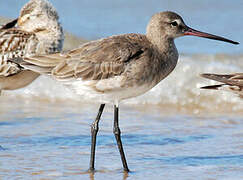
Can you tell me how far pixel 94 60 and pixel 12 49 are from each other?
197 centimetres

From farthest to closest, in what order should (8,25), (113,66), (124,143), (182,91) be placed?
(182,91)
(8,25)
(124,143)
(113,66)

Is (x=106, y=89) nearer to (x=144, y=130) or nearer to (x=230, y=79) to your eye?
(x=230, y=79)

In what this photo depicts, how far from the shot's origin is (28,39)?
8336mm

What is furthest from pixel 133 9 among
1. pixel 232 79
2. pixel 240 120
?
pixel 232 79

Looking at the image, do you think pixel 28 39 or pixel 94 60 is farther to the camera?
pixel 28 39

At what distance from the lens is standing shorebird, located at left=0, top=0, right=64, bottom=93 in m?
8.28

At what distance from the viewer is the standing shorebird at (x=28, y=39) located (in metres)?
8.28

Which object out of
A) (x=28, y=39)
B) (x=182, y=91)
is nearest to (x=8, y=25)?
(x=28, y=39)

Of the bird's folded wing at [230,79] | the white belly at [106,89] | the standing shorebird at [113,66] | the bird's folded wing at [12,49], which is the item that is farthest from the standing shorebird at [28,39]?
the bird's folded wing at [230,79]

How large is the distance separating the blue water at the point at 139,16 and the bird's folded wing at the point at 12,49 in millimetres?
8119

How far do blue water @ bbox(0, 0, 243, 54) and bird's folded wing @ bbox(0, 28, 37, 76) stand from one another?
8119 mm

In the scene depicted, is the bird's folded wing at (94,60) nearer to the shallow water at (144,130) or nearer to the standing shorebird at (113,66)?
the standing shorebird at (113,66)

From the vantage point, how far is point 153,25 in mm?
7070

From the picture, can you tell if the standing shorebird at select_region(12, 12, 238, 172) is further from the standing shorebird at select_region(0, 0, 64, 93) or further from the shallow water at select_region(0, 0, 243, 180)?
the standing shorebird at select_region(0, 0, 64, 93)
